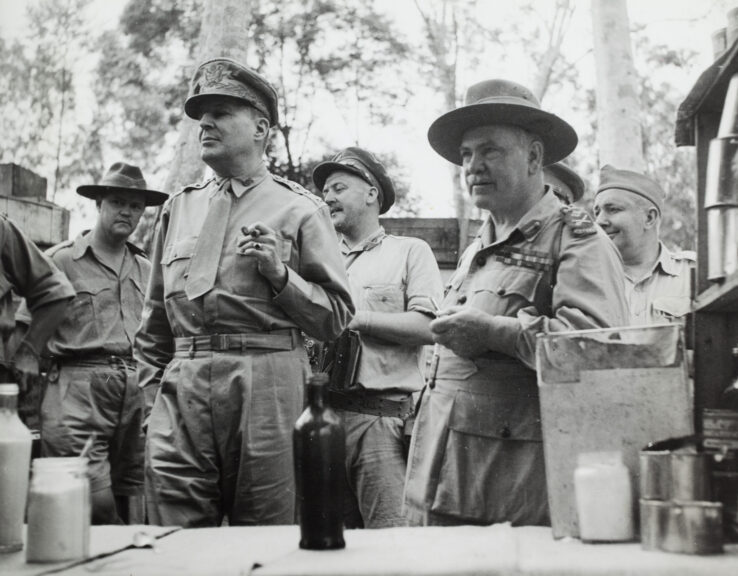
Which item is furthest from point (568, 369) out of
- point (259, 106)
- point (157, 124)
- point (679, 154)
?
point (679, 154)

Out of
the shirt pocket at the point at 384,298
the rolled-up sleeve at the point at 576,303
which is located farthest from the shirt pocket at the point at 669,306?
the rolled-up sleeve at the point at 576,303

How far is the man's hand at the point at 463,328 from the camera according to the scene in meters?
2.62

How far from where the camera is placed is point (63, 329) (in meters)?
5.39

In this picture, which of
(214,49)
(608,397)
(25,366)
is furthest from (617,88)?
(608,397)

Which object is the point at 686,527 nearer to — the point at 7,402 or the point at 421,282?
the point at 7,402

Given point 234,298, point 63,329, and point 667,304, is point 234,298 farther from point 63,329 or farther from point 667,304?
point 63,329

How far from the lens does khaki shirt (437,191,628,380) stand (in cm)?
261

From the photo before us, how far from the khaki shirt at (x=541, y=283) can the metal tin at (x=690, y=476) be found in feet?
2.76

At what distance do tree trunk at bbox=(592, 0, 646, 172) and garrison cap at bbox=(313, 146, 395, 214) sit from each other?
4248mm

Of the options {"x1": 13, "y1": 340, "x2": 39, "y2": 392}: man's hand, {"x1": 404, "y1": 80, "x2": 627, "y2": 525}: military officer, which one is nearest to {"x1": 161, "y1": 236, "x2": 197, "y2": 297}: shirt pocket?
{"x1": 13, "y1": 340, "x2": 39, "y2": 392}: man's hand

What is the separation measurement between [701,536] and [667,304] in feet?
8.61

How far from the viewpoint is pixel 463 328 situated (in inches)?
104

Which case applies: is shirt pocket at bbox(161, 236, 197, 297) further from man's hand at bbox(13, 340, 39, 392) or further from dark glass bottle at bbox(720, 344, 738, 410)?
dark glass bottle at bbox(720, 344, 738, 410)

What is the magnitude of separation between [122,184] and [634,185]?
3.12m
